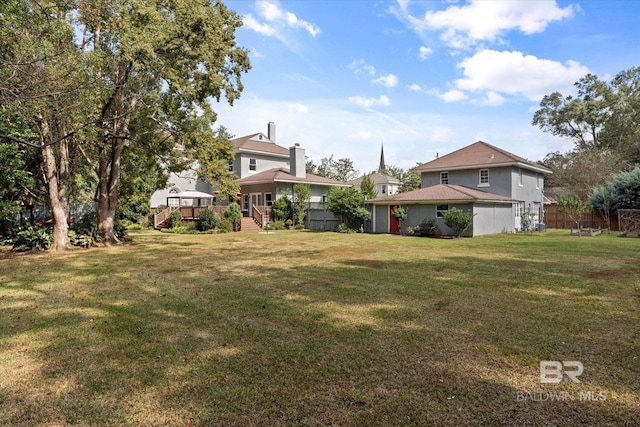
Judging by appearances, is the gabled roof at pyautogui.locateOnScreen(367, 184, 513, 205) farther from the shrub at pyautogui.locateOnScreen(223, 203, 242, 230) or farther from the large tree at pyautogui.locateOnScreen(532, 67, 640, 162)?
the large tree at pyautogui.locateOnScreen(532, 67, 640, 162)

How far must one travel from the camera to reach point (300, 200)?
86.7 feet

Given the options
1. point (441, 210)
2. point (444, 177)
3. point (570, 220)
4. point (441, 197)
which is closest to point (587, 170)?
point (570, 220)

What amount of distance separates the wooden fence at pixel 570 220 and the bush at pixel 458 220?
14872 mm

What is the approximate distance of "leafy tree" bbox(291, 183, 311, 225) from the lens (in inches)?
1022

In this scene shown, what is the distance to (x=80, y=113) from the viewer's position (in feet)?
36.6

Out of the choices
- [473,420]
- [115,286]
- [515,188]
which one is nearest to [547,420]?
[473,420]

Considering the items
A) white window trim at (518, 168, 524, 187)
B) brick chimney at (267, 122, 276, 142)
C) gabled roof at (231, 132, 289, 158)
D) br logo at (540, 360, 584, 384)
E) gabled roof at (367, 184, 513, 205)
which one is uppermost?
brick chimney at (267, 122, 276, 142)

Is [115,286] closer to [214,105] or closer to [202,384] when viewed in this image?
[202,384]

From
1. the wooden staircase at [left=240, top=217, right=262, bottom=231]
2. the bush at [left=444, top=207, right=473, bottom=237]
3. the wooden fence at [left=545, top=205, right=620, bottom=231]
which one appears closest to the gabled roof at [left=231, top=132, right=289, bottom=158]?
the wooden staircase at [left=240, top=217, right=262, bottom=231]

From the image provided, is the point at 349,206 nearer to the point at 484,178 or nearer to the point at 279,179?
the point at 279,179

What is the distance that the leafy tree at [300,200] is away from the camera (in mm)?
25969

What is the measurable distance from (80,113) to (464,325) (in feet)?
40.5

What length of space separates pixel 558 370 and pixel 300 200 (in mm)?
23288

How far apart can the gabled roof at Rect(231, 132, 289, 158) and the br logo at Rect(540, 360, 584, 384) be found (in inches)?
1130
